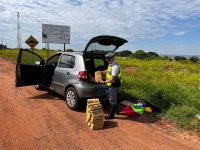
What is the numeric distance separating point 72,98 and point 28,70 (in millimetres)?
2562

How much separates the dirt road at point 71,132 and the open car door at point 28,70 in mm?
1311

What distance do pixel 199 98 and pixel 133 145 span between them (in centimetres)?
428

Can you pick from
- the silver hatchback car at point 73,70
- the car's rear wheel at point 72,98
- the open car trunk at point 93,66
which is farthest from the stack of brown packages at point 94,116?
the open car trunk at point 93,66

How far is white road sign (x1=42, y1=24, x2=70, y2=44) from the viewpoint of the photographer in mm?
21292

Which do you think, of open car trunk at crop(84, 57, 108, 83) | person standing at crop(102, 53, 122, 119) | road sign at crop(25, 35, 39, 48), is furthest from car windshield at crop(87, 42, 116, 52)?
road sign at crop(25, 35, 39, 48)

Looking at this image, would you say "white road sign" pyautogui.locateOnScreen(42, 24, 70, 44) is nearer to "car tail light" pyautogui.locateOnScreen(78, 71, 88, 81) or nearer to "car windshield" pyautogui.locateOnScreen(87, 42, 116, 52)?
"car windshield" pyautogui.locateOnScreen(87, 42, 116, 52)

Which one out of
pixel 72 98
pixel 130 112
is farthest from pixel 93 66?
pixel 130 112

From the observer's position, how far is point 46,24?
21.2 metres

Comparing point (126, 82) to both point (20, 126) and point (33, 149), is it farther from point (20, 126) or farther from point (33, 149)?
point (33, 149)

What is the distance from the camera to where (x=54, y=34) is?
21.4m

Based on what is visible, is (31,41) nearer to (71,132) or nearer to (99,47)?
(99,47)

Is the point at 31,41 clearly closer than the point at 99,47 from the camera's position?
No

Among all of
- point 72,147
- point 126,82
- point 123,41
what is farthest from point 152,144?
point 126,82

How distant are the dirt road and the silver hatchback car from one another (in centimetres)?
64
